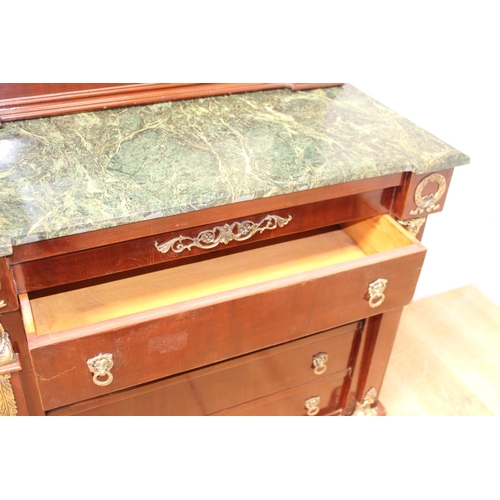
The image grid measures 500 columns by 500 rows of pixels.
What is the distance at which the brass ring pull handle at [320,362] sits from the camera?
1.24 metres

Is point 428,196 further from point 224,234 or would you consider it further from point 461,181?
point 461,181

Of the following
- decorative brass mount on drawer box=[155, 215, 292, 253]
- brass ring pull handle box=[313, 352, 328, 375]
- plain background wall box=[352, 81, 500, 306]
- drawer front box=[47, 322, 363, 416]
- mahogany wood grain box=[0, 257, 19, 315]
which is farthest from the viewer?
plain background wall box=[352, 81, 500, 306]

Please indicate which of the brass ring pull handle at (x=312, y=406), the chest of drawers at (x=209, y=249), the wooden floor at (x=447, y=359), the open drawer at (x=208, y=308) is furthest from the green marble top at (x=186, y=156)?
the wooden floor at (x=447, y=359)

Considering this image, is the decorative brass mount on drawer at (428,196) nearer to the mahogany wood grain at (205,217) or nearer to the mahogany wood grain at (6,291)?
the mahogany wood grain at (205,217)

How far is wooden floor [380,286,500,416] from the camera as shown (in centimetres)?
152

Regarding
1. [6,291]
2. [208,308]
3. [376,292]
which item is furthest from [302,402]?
[6,291]

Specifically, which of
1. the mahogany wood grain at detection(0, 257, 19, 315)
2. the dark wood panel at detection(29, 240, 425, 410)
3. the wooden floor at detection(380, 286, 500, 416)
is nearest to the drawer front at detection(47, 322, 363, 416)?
the dark wood panel at detection(29, 240, 425, 410)

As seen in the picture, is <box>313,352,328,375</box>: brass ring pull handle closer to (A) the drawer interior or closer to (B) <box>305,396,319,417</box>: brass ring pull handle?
(B) <box>305,396,319,417</box>: brass ring pull handle

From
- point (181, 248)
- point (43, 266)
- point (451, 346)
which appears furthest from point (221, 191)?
point (451, 346)

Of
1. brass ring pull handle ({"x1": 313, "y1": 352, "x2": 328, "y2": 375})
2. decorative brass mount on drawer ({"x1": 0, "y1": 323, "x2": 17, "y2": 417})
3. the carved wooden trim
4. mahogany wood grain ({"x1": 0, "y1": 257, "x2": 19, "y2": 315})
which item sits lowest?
brass ring pull handle ({"x1": 313, "y1": 352, "x2": 328, "y2": 375})

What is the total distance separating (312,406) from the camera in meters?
1.33

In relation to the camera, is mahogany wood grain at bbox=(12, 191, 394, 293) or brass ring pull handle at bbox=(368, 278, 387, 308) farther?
brass ring pull handle at bbox=(368, 278, 387, 308)

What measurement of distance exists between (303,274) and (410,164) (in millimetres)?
296

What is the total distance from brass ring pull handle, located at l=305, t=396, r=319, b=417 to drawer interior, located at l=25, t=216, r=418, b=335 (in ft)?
1.12
